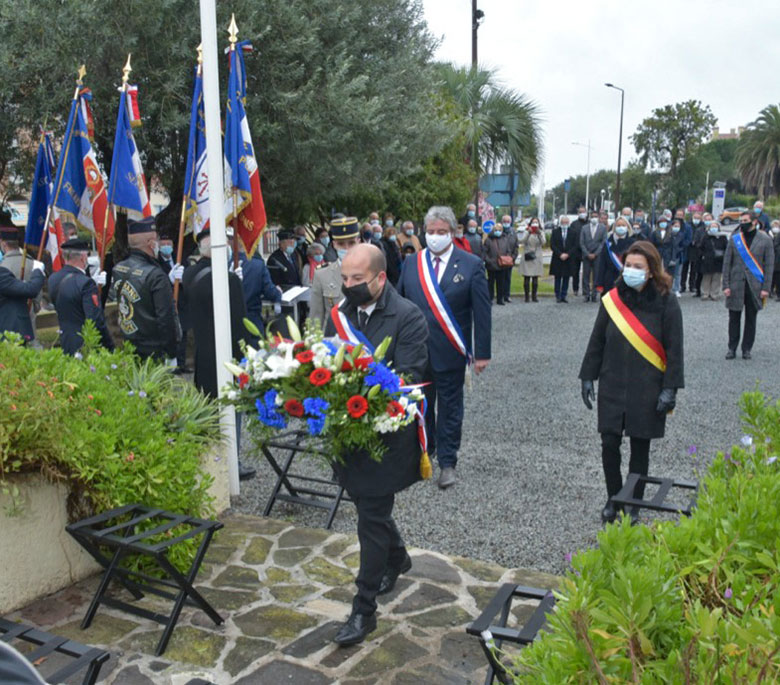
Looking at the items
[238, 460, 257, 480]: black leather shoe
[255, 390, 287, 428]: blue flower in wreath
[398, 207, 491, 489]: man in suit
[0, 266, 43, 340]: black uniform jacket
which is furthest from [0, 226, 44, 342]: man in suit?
[255, 390, 287, 428]: blue flower in wreath

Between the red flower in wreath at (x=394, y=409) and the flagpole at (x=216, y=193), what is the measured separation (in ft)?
8.38

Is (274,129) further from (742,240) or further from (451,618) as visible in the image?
(451,618)

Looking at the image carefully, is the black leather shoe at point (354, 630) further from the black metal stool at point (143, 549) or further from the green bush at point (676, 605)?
the green bush at point (676, 605)

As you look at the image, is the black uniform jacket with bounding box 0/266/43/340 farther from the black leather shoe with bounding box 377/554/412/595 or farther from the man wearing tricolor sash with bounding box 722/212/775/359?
the man wearing tricolor sash with bounding box 722/212/775/359

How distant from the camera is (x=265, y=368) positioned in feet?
12.5

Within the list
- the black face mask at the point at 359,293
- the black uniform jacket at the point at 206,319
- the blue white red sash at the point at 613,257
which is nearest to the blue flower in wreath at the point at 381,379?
the black face mask at the point at 359,293

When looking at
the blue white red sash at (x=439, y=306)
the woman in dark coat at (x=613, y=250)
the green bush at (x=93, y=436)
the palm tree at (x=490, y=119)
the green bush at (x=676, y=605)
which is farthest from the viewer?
the palm tree at (x=490, y=119)

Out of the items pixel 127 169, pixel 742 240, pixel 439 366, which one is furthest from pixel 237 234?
pixel 742 240

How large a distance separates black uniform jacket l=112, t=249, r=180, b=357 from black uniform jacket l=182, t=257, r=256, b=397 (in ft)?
0.83

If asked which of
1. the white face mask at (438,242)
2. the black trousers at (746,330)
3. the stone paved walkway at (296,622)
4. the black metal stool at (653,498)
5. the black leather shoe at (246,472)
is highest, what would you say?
the white face mask at (438,242)

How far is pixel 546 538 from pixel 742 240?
7705 mm

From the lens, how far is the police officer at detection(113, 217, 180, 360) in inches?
279

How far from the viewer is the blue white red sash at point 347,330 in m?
4.29

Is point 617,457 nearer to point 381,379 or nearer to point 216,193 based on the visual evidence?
point 381,379
